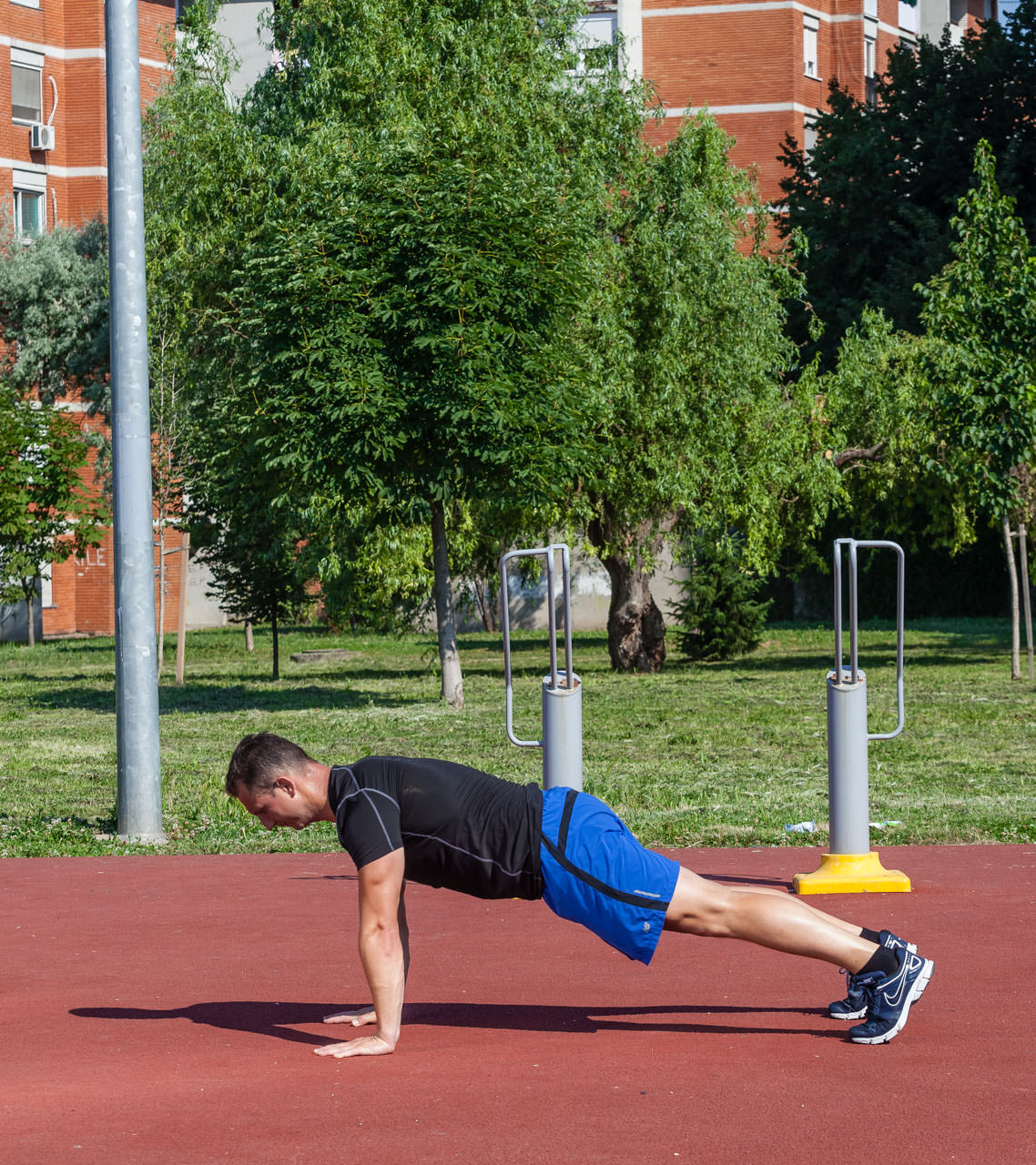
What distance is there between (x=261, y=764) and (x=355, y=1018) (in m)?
1.11

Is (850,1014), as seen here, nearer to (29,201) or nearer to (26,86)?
(29,201)

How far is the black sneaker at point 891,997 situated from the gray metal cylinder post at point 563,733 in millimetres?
2915

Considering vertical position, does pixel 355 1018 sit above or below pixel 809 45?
below

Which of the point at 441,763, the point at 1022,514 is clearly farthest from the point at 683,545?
the point at 441,763

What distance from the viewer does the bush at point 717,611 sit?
91.3 feet

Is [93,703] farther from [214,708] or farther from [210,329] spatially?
[210,329]

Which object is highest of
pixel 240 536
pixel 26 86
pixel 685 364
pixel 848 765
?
pixel 26 86

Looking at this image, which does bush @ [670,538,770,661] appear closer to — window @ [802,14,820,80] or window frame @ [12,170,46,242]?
window frame @ [12,170,46,242]

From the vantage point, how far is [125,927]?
7.38 m

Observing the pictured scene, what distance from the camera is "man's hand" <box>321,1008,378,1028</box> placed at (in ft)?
17.6

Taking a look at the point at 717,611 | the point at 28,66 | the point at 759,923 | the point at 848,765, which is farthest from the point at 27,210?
the point at 759,923

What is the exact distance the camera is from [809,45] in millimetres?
47656

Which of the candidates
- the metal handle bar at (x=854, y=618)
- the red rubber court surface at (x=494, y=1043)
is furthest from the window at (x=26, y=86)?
the metal handle bar at (x=854, y=618)

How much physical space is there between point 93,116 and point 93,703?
1139 inches
